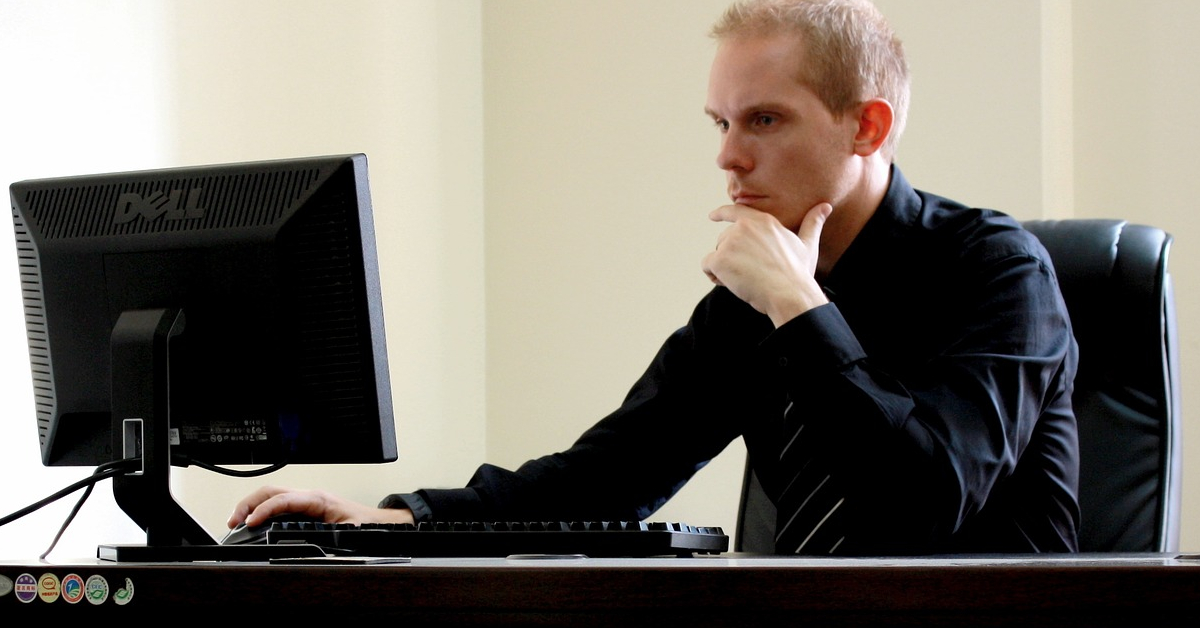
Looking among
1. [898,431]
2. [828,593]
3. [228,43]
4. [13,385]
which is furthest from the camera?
[228,43]

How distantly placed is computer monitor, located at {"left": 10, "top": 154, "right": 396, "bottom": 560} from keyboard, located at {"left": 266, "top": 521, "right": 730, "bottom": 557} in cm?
7

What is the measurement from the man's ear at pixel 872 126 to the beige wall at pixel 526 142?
3.40 ft

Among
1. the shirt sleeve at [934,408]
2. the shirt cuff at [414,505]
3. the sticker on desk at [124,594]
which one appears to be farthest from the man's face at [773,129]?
the sticker on desk at [124,594]

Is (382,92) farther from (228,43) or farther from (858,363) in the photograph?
(858,363)

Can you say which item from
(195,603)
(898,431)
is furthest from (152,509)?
(898,431)

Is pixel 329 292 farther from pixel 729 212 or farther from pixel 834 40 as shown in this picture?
pixel 834 40

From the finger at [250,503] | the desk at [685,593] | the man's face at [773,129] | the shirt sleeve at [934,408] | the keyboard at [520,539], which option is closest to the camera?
the desk at [685,593]

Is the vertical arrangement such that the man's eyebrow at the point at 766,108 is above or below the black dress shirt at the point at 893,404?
above

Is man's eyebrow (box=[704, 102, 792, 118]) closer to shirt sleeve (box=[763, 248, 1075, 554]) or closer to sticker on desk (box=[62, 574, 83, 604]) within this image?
shirt sleeve (box=[763, 248, 1075, 554])

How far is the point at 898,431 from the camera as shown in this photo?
1190 mm

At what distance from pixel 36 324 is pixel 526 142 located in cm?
188

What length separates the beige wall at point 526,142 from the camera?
1.88m

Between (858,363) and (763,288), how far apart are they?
0.43 feet

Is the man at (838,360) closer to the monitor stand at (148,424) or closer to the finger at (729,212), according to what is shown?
the finger at (729,212)
